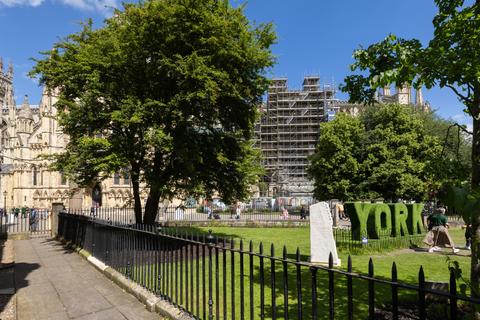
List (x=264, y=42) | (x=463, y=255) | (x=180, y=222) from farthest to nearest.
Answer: (x=180, y=222), (x=264, y=42), (x=463, y=255)

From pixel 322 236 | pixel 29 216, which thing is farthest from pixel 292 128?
pixel 322 236

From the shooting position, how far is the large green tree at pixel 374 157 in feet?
107

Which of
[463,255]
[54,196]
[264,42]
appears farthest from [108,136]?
[54,196]

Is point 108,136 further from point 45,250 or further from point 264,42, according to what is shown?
point 264,42

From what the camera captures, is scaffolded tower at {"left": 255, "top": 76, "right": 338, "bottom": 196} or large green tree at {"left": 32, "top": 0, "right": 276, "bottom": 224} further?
scaffolded tower at {"left": 255, "top": 76, "right": 338, "bottom": 196}

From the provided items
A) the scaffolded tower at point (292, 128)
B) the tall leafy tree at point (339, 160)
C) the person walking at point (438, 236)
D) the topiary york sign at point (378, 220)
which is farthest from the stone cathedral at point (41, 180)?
the person walking at point (438, 236)

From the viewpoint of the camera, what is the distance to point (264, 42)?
14656 millimetres

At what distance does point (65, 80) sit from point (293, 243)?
11.9m

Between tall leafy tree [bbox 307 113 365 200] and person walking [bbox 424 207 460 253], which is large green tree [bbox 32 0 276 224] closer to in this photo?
person walking [bbox 424 207 460 253]

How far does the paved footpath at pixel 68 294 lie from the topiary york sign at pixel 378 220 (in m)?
9.49

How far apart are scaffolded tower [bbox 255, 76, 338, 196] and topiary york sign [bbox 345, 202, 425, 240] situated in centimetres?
4143

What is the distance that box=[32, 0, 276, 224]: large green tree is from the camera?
12312 millimetres

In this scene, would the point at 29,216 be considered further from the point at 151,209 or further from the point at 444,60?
the point at 444,60

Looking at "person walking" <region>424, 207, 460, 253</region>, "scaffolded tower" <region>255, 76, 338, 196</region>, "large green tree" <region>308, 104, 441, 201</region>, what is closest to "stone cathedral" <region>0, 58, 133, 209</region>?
"scaffolded tower" <region>255, 76, 338, 196</region>
